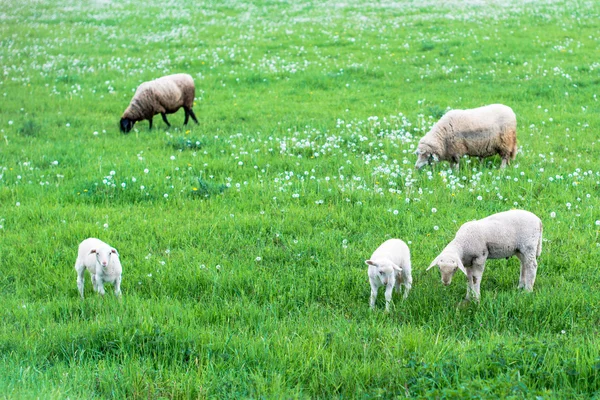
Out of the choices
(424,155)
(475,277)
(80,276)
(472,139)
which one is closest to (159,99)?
(424,155)

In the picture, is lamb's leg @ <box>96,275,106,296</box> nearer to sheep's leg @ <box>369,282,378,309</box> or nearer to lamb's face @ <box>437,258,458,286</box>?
sheep's leg @ <box>369,282,378,309</box>

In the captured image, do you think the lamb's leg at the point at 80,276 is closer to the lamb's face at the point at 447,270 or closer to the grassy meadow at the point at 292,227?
the grassy meadow at the point at 292,227

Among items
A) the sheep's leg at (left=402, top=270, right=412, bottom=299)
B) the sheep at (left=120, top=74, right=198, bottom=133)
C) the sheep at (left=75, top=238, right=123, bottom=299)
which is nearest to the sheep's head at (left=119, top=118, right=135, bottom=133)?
the sheep at (left=120, top=74, right=198, bottom=133)

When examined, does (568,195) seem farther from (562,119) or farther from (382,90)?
(382,90)

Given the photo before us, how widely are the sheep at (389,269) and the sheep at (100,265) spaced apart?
2727mm

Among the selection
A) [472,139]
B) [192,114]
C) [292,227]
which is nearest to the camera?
[292,227]

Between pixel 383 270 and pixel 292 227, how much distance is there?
8.39 ft

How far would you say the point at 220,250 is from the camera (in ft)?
26.3

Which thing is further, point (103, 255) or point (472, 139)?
point (472, 139)

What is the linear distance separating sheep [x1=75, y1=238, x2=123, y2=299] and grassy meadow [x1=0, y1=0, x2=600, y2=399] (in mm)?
258

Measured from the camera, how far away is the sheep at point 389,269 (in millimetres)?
6254

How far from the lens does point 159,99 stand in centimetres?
1537

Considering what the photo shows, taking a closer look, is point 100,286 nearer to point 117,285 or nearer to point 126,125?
point 117,285

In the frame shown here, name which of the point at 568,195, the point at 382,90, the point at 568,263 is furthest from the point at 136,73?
the point at 568,263
